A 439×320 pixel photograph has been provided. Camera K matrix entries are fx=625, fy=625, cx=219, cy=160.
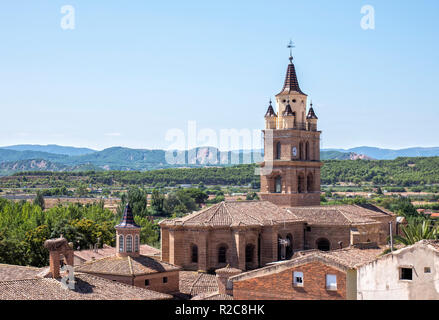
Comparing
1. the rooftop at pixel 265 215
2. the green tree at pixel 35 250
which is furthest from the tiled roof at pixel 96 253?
the rooftop at pixel 265 215

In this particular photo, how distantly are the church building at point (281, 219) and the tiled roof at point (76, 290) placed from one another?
844cm

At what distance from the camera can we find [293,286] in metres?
30.5

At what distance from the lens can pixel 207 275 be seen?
4166 centimetres

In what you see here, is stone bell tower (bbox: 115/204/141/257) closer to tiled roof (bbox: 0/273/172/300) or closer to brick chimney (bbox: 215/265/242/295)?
tiled roof (bbox: 0/273/172/300)

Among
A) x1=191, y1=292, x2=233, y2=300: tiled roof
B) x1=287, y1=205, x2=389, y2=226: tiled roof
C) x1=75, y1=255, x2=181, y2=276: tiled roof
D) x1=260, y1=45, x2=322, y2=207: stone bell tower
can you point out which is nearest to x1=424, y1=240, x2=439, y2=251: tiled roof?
x1=191, y1=292, x2=233, y2=300: tiled roof

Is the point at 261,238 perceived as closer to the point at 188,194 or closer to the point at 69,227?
the point at 69,227

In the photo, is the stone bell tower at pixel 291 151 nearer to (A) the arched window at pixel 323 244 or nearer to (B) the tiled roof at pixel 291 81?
(B) the tiled roof at pixel 291 81

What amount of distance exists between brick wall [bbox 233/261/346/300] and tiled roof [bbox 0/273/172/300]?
5742 millimetres

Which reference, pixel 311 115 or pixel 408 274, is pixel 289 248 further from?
pixel 408 274

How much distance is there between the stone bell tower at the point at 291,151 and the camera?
2023 inches

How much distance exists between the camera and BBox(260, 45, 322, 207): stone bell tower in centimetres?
5138

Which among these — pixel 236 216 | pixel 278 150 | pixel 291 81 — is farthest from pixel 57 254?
pixel 291 81

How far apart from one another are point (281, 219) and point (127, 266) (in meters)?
12.8

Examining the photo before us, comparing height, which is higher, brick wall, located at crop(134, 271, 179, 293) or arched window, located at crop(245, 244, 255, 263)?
arched window, located at crop(245, 244, 255, 263)
